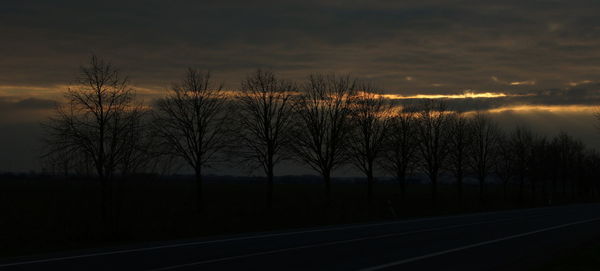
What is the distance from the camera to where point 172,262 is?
11.7 meters

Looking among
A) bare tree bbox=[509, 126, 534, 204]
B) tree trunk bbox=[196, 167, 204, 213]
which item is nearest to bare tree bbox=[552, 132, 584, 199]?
bare tree bbox=[509, 126, 534, 204]

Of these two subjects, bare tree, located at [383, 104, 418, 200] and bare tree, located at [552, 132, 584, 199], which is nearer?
bare tree, located at [383, 104, 418, 200]

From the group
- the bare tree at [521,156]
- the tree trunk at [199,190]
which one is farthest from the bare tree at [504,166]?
the tree trunk at [199,190]

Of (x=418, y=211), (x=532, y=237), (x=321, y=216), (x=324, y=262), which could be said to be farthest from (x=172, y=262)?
(x=418, y=211)

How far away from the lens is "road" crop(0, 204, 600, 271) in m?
11.5

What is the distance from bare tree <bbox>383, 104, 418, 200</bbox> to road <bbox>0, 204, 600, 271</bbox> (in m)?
27.7

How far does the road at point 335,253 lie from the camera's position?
11.5 metres

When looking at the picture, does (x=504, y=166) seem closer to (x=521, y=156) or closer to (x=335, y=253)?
(x=521, y=156)

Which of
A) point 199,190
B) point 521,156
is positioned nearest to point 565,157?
point 521,156

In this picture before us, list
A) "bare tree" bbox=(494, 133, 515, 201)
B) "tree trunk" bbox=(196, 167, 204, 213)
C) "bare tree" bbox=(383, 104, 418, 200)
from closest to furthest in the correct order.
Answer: "tree trunk" bbox=(196, 167, 204, 213)
"bare tree" bbox=(383, 104, 418, 200)
"bare tree" bbox=(494, 133, 515, 201)

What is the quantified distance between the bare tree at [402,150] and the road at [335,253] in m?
27.7

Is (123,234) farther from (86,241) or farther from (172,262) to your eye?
(172,262)

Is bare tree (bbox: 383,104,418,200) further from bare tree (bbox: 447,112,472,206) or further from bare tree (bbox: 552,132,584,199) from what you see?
bare tree (bbox: 552,132,584,199)

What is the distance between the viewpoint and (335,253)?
44.5ft
